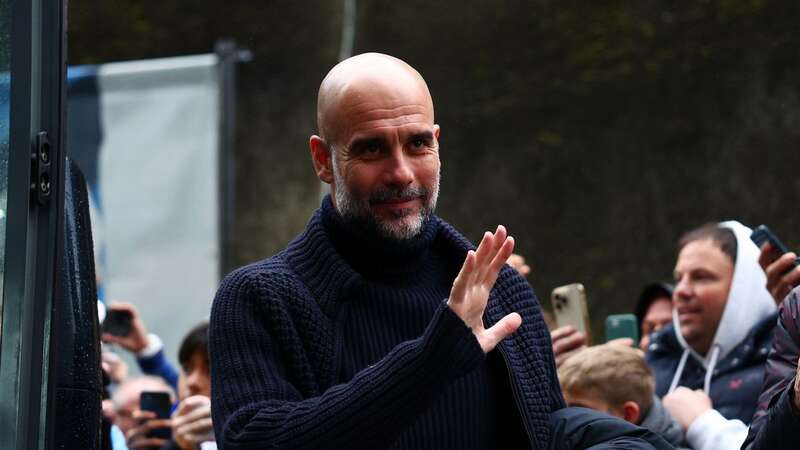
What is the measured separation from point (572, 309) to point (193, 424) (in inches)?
51.1

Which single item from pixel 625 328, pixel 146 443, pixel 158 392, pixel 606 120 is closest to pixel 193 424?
pixel 158 392

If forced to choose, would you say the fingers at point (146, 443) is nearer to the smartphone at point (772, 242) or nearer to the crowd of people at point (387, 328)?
the smartphone at point (772, 242)

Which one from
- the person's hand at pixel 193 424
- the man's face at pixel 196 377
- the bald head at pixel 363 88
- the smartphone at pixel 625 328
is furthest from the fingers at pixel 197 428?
the bald head at pixel 363 88

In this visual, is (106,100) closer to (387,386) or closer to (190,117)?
(190,117)

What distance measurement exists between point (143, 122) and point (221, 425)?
18.4ft

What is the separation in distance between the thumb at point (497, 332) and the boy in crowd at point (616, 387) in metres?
1.63

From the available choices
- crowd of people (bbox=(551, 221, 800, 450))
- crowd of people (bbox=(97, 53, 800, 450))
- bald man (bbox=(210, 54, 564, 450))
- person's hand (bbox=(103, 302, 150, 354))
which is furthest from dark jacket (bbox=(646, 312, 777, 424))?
person's hand (bbox=(103, 302, 150, 354))

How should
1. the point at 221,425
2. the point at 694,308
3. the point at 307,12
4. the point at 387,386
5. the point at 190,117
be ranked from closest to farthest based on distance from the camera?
1. the point at 387,386
2. the point at 221,425
3. the point at 694,308
4. the point at 190,117
5. the point at 307,12

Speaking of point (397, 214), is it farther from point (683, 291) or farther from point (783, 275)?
point (683, 291)

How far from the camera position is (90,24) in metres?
9.95

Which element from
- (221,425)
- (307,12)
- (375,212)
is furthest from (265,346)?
(307,12)

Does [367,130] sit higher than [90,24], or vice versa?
[367,130]

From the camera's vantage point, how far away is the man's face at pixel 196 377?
503 cm

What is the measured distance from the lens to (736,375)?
4375mm
